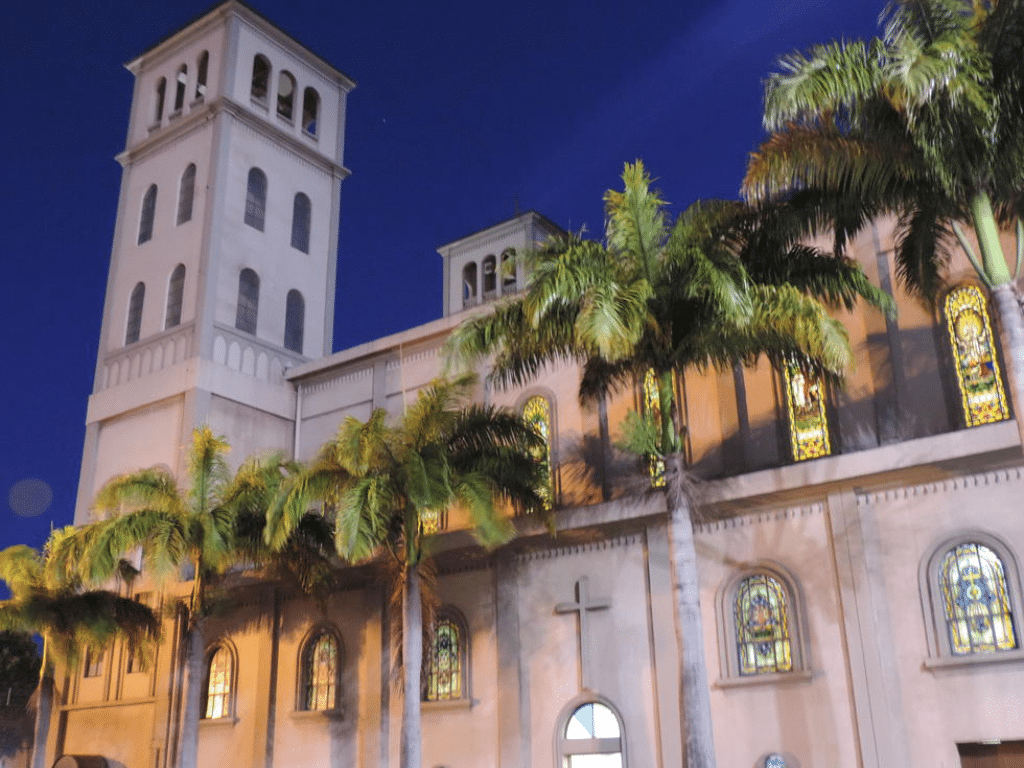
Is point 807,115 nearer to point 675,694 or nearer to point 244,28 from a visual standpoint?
point 675,694

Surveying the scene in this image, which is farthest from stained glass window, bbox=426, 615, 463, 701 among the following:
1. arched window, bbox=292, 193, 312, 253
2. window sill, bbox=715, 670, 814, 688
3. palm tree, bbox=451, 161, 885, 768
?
arched window, bbox=292, 193, 312, 253

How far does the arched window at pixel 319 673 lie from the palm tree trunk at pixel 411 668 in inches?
233

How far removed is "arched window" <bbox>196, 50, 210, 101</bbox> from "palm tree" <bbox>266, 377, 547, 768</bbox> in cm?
1876

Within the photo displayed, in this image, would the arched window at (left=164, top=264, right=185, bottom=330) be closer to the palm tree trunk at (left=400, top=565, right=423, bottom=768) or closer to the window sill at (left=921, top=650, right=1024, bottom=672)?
the palm tree trunk at (left=400, top=565, right=423, bottom=768)

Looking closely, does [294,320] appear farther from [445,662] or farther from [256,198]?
[445,662]

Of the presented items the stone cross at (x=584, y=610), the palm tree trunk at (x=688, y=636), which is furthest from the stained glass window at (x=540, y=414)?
the palm tree trunk at (x=688, y=636)

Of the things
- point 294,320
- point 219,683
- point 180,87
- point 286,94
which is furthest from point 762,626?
point 180,87

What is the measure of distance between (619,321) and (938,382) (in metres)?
6.53

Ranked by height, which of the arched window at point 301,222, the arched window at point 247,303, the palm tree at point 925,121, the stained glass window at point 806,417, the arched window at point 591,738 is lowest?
the arched window at point 591,738

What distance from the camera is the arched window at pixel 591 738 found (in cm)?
2056

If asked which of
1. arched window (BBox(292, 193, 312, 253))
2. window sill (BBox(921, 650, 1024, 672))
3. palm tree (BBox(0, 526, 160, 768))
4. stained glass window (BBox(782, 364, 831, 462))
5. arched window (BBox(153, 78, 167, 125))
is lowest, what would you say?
window sill (BBox(921, 650, 1024, 672))

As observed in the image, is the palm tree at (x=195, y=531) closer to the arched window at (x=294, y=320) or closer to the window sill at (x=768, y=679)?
the window sill at (x=768, y=679)

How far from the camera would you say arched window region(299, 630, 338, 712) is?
25.2 metres

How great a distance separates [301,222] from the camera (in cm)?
3447
